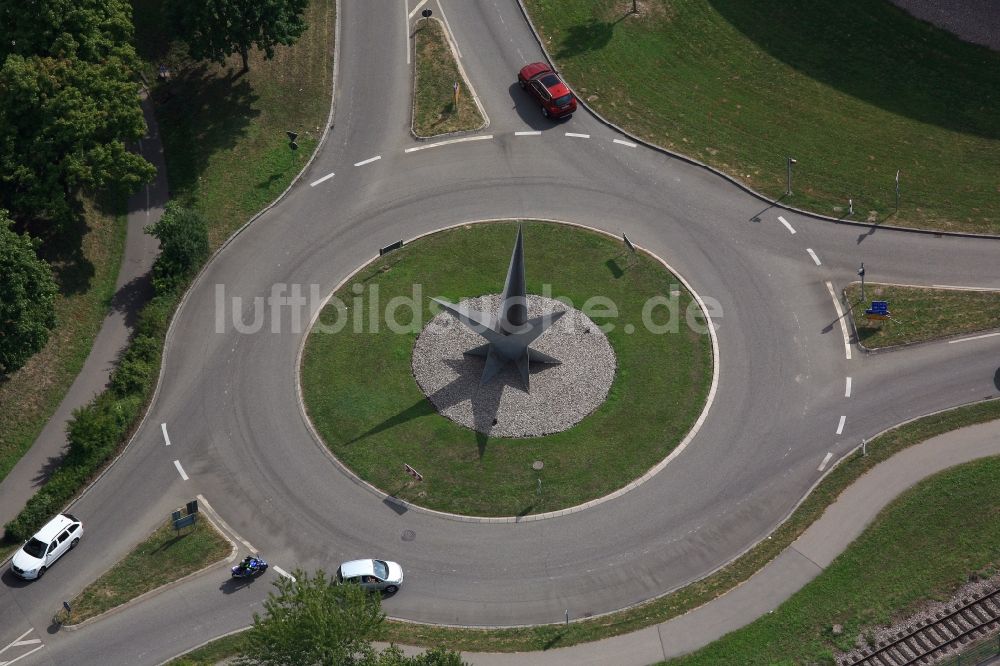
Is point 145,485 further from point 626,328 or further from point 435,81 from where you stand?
point 435,81

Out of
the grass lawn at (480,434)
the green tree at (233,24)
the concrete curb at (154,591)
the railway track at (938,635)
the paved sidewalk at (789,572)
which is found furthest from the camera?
the green tree at (233,24)

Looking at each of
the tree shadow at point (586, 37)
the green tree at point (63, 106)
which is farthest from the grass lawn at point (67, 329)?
the tree shadow at point (586, 37)

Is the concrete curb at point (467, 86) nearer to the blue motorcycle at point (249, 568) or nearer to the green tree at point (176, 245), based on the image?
the green tree at point (176, 245)

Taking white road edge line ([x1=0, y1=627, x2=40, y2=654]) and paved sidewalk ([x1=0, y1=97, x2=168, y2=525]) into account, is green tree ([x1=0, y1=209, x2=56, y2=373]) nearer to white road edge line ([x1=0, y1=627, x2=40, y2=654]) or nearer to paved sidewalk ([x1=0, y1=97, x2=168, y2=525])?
paved sidewalk ([x1=0, y1=97, x2=168, y2=525])

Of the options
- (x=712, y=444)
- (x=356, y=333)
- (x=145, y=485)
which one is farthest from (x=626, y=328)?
(x=145, y=485)

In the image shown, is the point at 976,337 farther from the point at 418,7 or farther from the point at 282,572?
the point at 418,7

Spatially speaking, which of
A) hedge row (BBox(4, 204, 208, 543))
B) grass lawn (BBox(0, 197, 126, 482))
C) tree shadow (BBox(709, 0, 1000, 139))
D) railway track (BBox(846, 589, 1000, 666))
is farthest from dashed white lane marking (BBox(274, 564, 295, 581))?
tree shadow (BBox(709, 0, 1000, 139))
